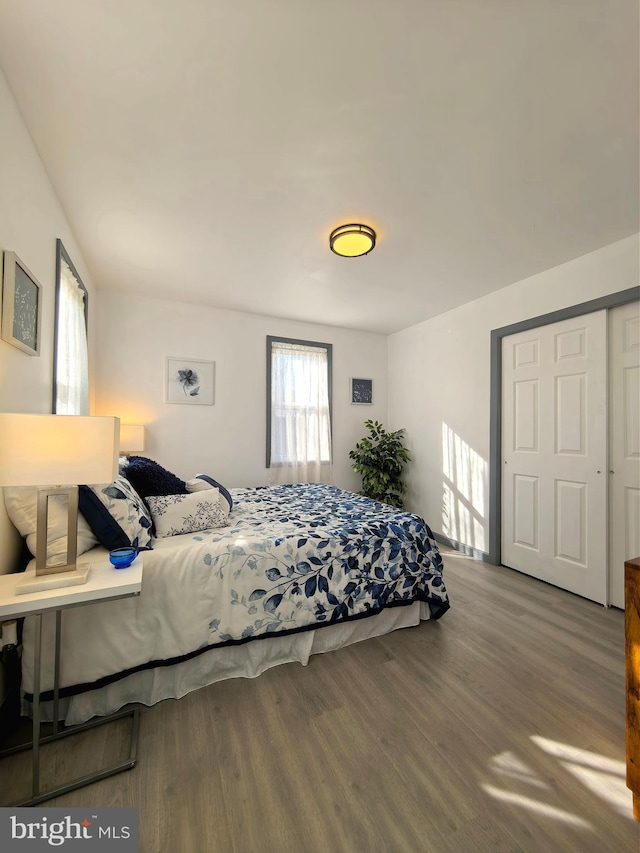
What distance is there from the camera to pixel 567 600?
2.72m

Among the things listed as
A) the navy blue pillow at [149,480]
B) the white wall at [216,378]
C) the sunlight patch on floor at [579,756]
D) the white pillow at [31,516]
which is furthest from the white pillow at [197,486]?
the sunlight patch on floor at [579,756]

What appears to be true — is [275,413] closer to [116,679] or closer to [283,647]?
[283,647]

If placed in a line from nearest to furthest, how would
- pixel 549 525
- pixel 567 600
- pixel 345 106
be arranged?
pixel 345 106, pixel 567 600, pixel 549 525

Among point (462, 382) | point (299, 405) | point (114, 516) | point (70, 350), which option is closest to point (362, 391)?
point (299, 405)

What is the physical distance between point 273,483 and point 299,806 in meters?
3.08

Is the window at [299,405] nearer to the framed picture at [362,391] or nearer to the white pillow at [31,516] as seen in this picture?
the framed picture at [362,391]

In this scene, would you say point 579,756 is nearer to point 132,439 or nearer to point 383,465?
point 383,465

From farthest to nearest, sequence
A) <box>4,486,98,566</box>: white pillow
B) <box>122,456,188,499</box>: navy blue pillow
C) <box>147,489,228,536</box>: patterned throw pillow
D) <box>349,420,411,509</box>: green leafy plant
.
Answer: <box>349,420,411,509</box>: green leafy plant < <box>122,456,188,499</box>: navy blue pillow < <box>147,489,228,536</box>: patterned throw pillow < <box>4,486,98,566</box>: white pillow

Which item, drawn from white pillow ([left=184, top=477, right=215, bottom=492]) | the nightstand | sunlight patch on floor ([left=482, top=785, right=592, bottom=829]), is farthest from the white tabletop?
sunlight patch on floor ([left=482, top=785, right=592, bottom=829])

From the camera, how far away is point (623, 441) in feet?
8.41

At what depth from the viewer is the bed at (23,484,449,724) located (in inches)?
61.9

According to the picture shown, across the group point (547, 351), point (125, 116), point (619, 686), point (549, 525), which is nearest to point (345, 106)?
point (125, 116)

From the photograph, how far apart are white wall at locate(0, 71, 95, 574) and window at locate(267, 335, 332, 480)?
2.35 m
